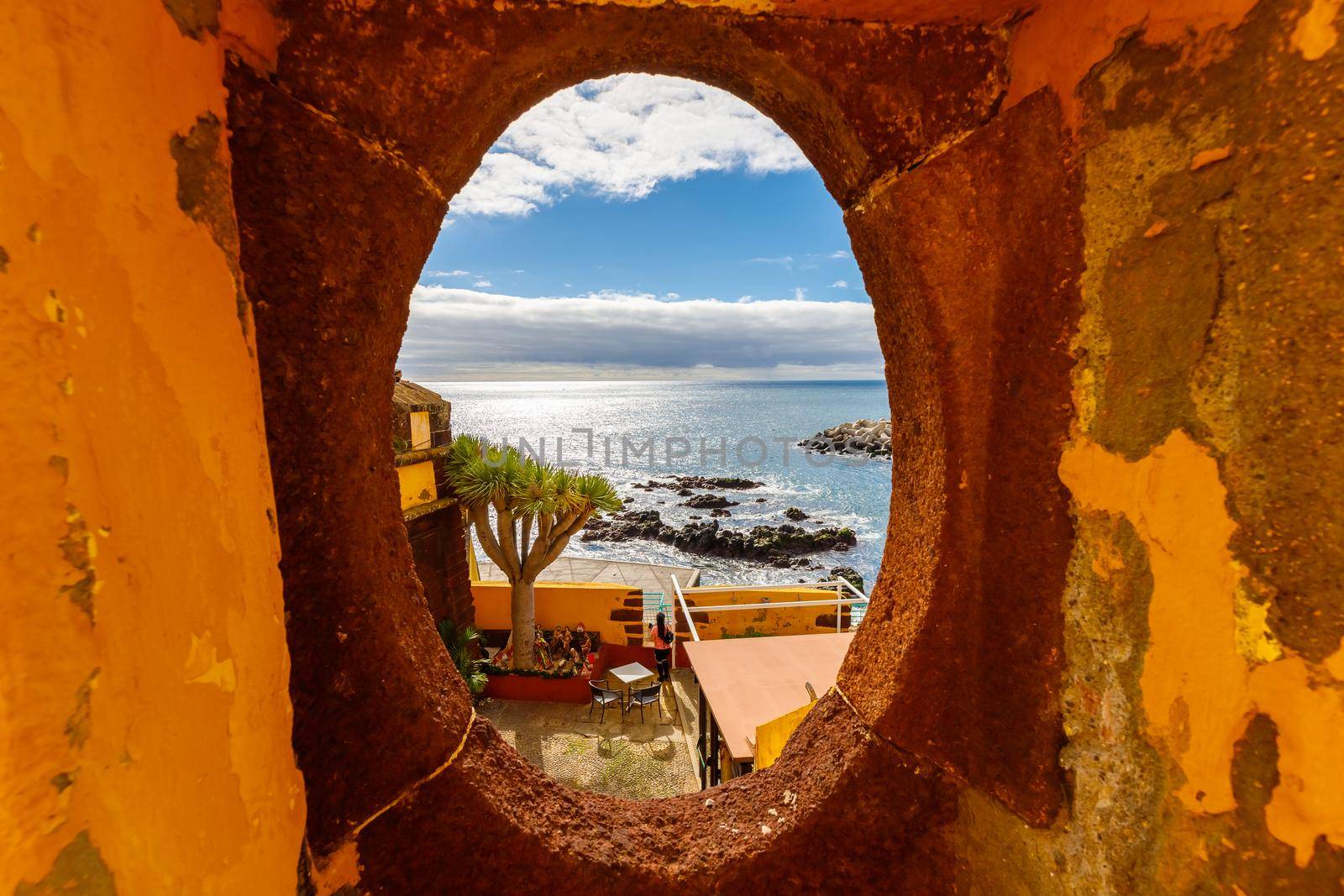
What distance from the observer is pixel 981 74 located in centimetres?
135

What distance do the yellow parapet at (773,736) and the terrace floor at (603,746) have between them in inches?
134

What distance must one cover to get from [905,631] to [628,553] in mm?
28975

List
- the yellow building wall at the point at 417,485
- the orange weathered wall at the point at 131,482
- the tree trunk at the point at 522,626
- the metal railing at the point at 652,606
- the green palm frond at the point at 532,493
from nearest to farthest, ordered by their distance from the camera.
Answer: the orange weathered wall at the point at 131,482 → the yellow building wall at the point at 417,485 → the green palm frond at the point at 532,493 → the tree trunk at the point at 522,626 → the metal railing at the point at 652,606

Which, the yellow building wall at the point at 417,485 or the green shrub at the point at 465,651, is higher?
the yellow building wall at the point at 417,485

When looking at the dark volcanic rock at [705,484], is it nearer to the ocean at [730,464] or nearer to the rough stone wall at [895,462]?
the ocean at [730,464]

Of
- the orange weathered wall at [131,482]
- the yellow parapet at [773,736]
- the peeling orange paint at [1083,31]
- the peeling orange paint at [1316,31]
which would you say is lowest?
the yellow parapet at [773,736]

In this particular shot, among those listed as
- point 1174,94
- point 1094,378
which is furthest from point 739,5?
point 1094,378

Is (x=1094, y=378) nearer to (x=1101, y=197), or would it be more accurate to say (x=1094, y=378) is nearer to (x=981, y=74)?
(x=1101, y=197)

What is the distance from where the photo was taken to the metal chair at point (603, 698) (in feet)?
28.4

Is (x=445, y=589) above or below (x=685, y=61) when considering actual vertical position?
below

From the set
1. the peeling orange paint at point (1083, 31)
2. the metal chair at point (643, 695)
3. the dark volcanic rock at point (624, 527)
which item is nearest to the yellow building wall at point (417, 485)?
the metal chair at point (643, 695)

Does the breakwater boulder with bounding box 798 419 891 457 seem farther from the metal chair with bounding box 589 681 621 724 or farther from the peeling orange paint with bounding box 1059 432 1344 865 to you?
the peeling orange paint with bounding box 1059 432 1344 865

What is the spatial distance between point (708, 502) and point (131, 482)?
3968 centimetres

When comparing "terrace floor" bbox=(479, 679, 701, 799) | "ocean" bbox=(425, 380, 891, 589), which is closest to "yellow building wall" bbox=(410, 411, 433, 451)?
"terrace floor" bbox=(479, 679, 701, 799)
